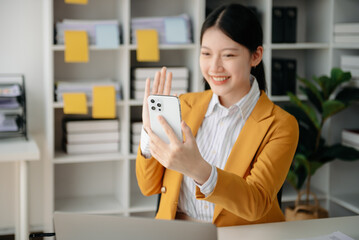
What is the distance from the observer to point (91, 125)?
293 cm

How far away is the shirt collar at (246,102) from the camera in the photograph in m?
1.76

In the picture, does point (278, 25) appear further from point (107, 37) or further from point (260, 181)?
point (260, 181)

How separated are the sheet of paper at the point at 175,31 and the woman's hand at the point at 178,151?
1649mm

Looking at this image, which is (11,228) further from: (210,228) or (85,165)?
(210,228)

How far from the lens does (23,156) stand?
2.45 metres

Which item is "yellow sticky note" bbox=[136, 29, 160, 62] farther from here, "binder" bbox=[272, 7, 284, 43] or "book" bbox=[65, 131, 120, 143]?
"binder" bbox=[272, 7, 284, 43]

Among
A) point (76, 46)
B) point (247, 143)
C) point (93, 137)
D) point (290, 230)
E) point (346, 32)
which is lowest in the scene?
point (290, 230)

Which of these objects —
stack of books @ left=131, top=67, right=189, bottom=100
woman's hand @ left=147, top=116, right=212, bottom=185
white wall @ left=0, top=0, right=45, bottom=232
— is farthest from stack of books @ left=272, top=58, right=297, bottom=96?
woman's hand @ left=147, top=116, right=212, bottom=185

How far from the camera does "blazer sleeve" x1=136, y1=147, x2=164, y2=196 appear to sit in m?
1.76

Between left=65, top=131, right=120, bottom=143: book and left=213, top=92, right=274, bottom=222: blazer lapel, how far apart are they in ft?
4.50

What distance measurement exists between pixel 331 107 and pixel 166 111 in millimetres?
1754

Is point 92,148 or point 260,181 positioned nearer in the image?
point 260,181

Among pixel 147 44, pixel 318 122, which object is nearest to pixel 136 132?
pixel 147 44

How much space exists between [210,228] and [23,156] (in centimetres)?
153
